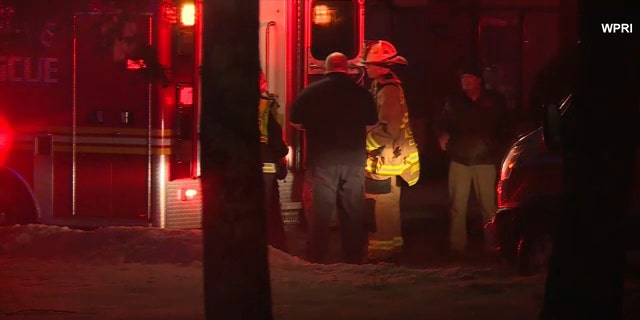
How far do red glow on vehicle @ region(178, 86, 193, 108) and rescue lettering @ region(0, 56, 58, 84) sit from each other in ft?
3.86

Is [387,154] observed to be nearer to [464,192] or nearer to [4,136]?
[464,192]

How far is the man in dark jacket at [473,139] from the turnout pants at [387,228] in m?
0.81

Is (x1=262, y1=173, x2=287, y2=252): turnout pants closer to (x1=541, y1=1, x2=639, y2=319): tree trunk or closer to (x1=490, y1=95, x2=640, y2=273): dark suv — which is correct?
(x1=490, y1=95, x2=640, y2=273): dark suv

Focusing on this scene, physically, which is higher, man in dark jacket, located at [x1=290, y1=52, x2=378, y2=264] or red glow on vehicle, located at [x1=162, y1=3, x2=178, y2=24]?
red glow on vehicle, located at [x1=162, y1=3, x2=178, y2=24]

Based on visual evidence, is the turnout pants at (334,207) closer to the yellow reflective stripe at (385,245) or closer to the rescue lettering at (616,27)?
the yellow reflective stripe at (385,245)

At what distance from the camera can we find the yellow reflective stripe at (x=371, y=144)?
10656 millimetres

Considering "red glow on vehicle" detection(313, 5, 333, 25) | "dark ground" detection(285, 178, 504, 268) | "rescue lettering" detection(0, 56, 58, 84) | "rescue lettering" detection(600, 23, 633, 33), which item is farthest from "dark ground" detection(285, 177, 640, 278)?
"rescue lettering" detection(600, 23, 633, 33)

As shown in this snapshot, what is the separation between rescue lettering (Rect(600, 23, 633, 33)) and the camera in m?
6.41

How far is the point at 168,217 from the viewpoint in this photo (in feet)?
36.1

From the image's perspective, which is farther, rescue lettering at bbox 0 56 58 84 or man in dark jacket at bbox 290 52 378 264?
rescue lettering at bbox 0 56 58 84

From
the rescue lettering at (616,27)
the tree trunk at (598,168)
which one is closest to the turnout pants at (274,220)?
the tree trunk at (598,168)

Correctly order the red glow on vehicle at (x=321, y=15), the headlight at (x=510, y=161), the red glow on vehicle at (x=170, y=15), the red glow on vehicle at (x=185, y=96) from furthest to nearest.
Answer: the red glow on vehicle at (x=321, y=15) < the red glow on vehicle at (x=185, y=96) < the red glow on vehicle at (x=170, y=15) < the headlight at (x=510, y=161)

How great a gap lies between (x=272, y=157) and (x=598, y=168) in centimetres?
473

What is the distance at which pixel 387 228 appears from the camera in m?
10.7
